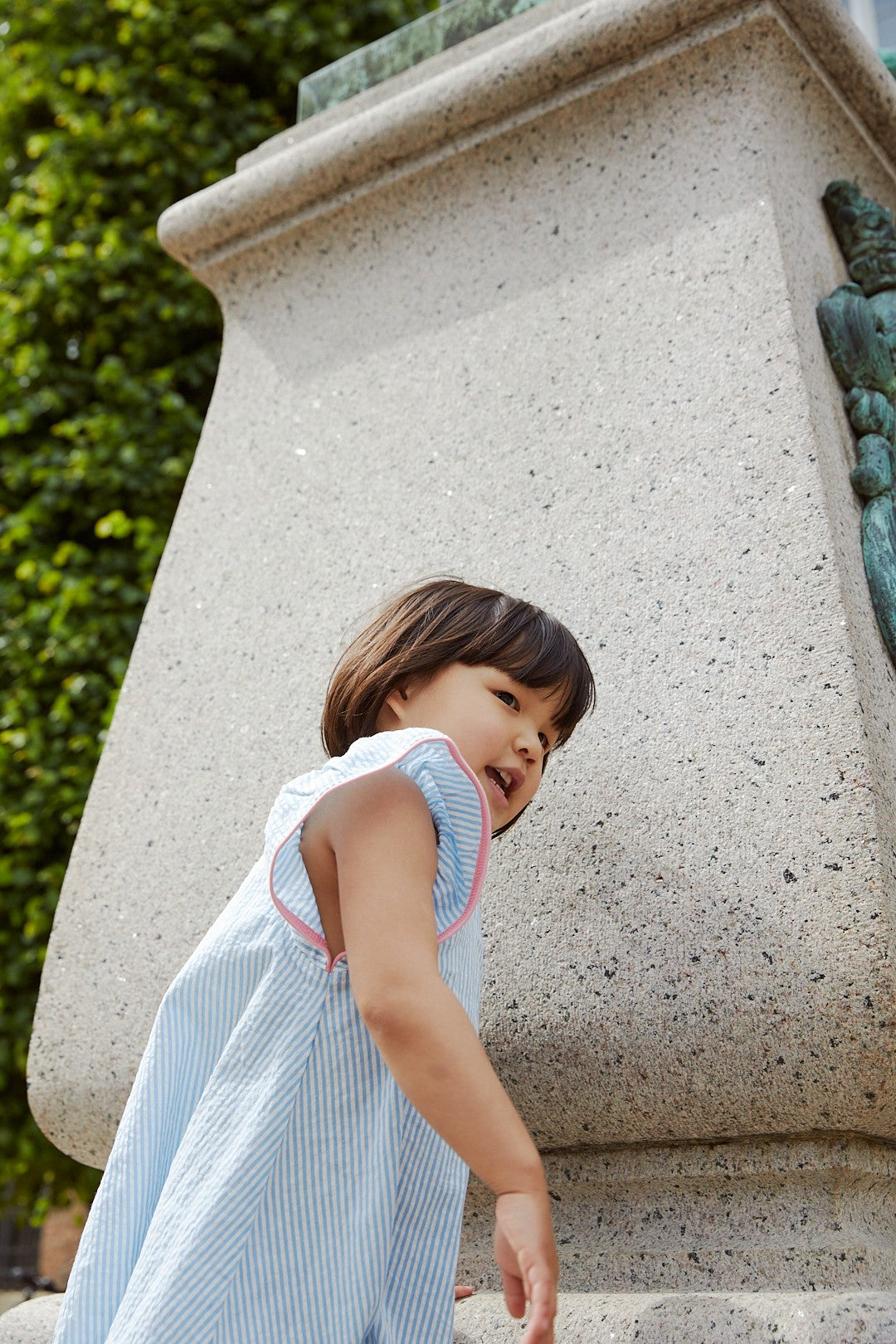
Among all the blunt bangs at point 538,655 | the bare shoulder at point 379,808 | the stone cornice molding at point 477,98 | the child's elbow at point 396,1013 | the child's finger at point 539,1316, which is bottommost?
the child's finger at point 539,1316

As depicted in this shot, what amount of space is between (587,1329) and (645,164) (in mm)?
1517

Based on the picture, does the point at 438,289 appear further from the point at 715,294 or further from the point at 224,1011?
the point at 224,1011

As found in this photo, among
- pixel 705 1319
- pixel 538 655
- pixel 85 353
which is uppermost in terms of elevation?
pixel 538 655

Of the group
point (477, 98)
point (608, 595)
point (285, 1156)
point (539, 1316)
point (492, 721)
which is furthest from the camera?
point (477, 98)

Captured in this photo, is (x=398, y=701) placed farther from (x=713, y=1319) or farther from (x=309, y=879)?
(x=713, y=1319)

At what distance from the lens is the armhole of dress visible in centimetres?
116

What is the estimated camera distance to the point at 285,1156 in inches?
43.9

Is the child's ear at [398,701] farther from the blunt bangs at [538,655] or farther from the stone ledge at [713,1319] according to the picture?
the stone ledge at [713,1319]

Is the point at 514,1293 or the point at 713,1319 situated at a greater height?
the point at 514,1293

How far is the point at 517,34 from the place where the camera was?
2.04 meters

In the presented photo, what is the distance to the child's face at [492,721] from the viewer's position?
1.33 meters

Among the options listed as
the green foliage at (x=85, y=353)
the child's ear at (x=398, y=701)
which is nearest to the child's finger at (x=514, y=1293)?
the child's ear at (x=398, y=701)

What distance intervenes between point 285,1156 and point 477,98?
1.60 meters

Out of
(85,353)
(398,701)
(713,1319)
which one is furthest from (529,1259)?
(85,353)
